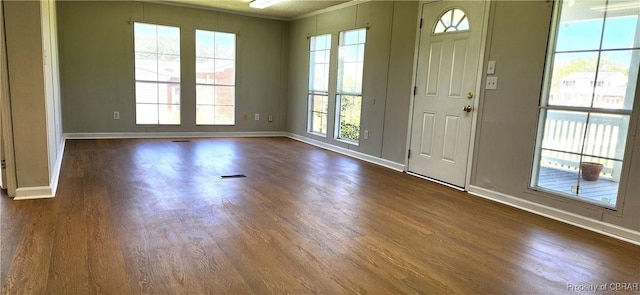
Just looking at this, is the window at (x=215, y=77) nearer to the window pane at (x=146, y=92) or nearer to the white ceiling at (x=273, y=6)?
the white ceiling at (x=273, y=6)

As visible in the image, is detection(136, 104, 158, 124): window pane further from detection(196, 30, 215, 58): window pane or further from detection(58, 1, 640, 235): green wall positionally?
detection(196, 30, 215, 58): window pane

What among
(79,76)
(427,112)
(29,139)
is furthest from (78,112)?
(427,112)

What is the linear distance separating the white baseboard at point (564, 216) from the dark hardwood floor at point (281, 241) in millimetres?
105

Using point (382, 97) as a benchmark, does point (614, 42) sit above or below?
above

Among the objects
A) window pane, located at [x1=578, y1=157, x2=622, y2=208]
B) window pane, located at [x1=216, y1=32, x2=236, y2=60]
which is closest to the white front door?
window pane, located at [x1=578, y1=157, x2=622, y2=208]

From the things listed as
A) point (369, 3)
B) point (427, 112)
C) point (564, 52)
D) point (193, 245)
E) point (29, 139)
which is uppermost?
point (369, 3)

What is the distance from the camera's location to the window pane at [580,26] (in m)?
3.09

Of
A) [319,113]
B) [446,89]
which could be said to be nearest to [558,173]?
[446,89]

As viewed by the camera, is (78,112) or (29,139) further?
(78,112)

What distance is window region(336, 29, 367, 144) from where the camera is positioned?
599 centimetres

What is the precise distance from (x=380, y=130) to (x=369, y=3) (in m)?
1.86

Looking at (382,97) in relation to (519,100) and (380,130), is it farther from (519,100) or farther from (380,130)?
(519,100)

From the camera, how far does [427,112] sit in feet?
15.5

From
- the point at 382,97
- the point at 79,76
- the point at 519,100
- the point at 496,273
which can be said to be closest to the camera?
the point at 496,273
